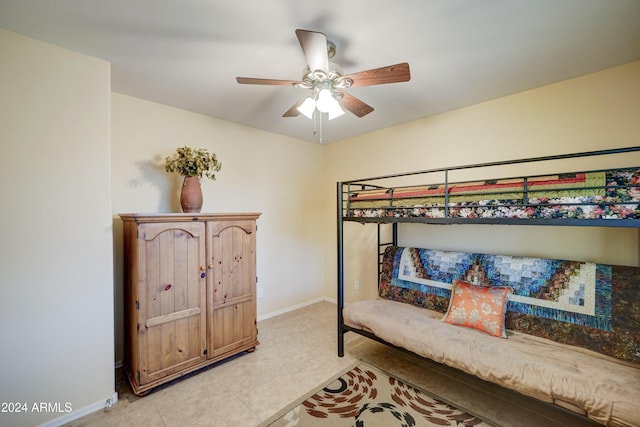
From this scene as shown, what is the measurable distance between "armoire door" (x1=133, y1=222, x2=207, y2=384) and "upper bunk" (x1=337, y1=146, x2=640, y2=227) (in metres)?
1.41

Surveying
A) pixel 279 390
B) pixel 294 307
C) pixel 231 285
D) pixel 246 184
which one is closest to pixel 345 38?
pixel 246 184

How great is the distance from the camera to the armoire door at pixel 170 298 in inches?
78.2

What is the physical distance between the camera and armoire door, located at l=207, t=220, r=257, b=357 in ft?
7.68

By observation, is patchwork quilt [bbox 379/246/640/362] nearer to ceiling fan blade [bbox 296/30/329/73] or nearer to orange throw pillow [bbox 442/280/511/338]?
orange throw pillow [bbox 442/280/511/338]

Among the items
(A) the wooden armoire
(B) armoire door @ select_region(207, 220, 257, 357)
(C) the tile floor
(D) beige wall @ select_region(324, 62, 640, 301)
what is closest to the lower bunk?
(C) the tile floor

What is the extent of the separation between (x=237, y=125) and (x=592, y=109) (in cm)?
339

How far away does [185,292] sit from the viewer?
2.19 m

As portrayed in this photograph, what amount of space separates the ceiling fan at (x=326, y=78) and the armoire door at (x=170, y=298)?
1362 mm

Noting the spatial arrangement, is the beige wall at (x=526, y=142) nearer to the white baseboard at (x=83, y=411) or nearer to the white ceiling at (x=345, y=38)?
the white ceiling at (x=345, y=38)

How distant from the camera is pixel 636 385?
1339mm

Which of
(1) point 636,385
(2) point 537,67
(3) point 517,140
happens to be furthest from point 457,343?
(2) point 537,67

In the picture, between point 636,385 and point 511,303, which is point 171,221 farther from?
point 636,385

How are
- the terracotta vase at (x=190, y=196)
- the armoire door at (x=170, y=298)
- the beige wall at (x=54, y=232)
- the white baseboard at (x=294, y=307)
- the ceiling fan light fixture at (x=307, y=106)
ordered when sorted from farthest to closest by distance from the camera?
the white baseboard at (x=294, y=307) → the terracotta vase at (x=190, y=196) → the armoire door at (x=170, y=298) → the ceiling fan light fixture at (x=307, y=106) → the beige wall at (x=54, y=232)

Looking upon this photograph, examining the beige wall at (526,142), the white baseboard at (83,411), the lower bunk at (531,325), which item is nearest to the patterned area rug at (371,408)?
the lower bunk at (531,325)
